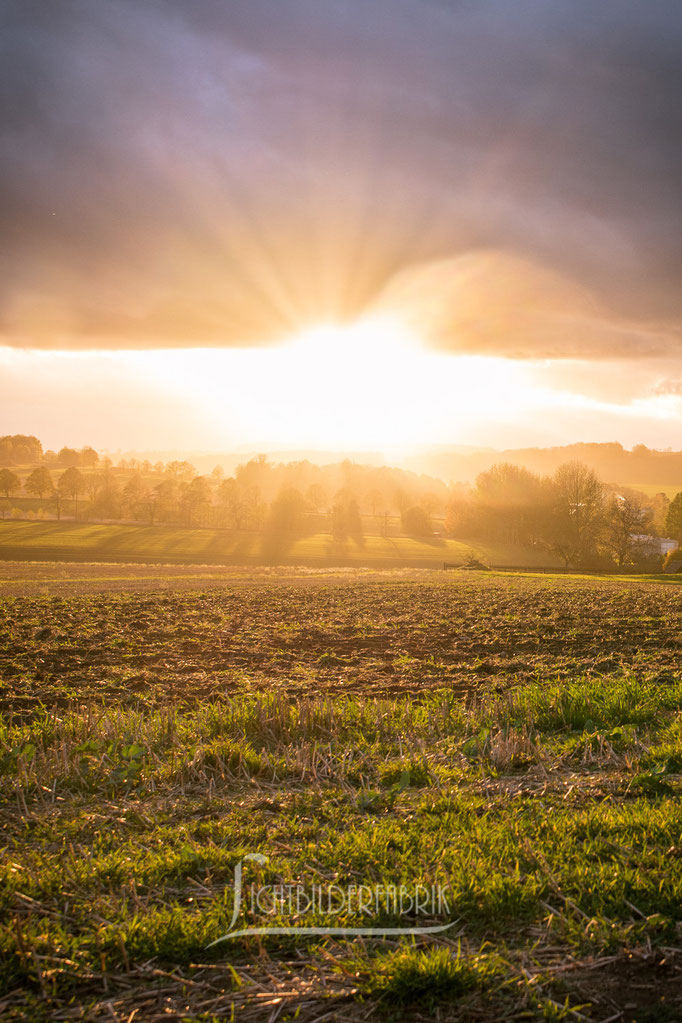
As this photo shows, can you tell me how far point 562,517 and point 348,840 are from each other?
85.4 m

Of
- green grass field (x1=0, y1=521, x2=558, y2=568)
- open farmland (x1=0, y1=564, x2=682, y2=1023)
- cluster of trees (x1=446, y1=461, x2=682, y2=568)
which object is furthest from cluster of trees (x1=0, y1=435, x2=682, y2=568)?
open farmland (x1=0, y1=564, x2=682, y2=1023)

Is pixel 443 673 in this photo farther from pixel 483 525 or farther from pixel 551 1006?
pixel 483 525

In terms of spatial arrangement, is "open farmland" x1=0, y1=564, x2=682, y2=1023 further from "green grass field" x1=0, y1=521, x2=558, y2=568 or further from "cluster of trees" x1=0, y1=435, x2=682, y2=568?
"cluster of trees" x1=0, y1=435, x2=682, y2=568

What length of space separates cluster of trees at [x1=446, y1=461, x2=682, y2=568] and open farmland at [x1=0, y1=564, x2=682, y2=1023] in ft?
244

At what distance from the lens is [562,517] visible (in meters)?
85.9

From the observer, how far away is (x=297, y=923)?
13.7ft

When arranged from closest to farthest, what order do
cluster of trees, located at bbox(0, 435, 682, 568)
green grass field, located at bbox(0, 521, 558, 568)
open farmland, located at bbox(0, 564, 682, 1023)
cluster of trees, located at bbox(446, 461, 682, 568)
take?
1. open farmland, located at bbox(0, 564, 682, 1023)
2. cluster of trees, located at bbox(446, 461, 682, 568)
3. cluster of trees, located at bbox(0, 435, 682, 568)
4. green grass field, located at bbox(0, 521, 558, 568)

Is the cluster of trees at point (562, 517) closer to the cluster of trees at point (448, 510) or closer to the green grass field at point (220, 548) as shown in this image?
the cluster of trees at point (448, 510)

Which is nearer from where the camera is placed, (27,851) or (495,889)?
(495,889)

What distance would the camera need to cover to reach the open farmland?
361 centimetres

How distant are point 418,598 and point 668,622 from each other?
12844 mm

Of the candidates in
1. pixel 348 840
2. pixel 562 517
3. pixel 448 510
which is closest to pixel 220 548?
pixel 448 510

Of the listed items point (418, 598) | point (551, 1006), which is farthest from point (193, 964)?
point (418, 598)

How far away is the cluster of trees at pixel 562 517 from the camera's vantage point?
82.3 metres
